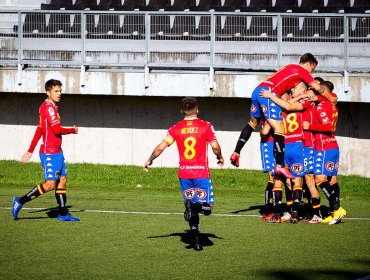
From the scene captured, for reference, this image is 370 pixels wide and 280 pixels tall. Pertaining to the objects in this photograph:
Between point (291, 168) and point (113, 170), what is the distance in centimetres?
1017

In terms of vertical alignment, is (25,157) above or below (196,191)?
above

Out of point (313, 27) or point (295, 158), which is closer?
point (295, 158)

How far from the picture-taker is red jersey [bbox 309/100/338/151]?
14.9m

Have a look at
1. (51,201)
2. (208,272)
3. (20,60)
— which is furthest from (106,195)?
(208,272)

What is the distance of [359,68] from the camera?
2278 cm

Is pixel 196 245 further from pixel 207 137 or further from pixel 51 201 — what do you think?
pixel 51 201

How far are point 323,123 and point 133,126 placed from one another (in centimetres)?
1090

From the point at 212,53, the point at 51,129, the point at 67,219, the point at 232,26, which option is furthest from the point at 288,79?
the point at 232,26

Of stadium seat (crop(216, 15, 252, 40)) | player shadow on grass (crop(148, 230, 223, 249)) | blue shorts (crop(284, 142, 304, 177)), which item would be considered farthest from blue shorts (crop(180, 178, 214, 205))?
stadium seat (crop(216, 15, 252, 40))

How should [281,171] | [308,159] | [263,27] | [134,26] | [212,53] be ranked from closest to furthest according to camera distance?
[281,171] < [308,159] < [212,53] < [263,27] < [134,26]

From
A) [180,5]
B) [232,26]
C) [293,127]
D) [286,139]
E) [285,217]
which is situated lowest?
[285,217]

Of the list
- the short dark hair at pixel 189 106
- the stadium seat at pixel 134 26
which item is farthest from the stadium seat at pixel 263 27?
the short dark hair at pixel 189 106

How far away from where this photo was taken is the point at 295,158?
47.9ft

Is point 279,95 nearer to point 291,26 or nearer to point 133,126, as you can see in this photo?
point 291,26
